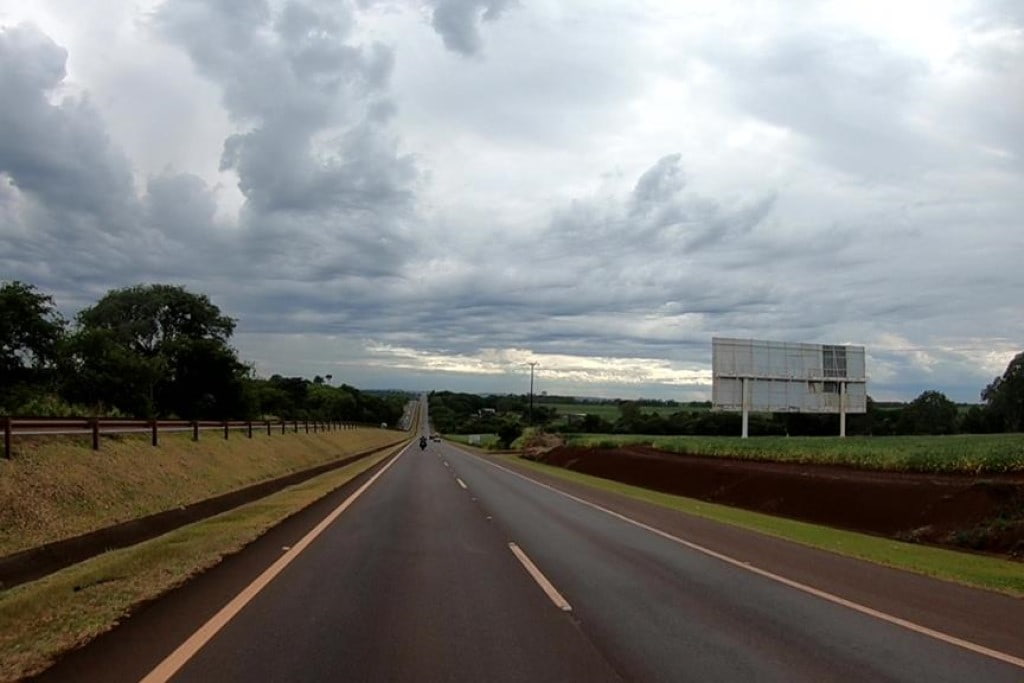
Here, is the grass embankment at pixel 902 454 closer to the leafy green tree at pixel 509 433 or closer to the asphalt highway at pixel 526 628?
the asphalt highway at pixel 526 628

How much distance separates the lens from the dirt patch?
18.0 m

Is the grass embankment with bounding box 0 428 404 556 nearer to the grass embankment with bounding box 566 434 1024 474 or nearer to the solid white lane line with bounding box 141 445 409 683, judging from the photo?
the solid white lane line with bounding box 141 445 409 683

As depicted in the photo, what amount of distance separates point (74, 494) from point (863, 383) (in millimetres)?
51789

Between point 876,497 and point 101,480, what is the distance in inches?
759

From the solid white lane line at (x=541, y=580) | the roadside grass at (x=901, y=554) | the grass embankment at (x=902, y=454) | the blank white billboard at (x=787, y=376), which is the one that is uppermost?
the blank white billboard at (x=787, y=376)

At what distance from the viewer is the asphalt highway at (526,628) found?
6426 millimetres

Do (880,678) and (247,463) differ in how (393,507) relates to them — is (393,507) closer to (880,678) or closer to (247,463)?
(247,463)

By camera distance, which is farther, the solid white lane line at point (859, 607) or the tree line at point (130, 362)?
the tree line at point (130, 362)

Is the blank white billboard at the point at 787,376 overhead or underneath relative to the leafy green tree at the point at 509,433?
overhead

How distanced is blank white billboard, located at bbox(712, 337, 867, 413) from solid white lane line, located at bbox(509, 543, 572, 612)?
39.3 metres

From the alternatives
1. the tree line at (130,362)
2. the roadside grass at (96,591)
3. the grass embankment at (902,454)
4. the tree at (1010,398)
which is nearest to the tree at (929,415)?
the tree at (1010,398)

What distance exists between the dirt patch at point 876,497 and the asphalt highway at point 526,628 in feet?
27.6

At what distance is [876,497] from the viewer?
73.3 ft

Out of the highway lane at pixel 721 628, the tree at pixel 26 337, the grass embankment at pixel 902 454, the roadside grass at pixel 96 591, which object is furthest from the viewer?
the tree at pixel 26 337
